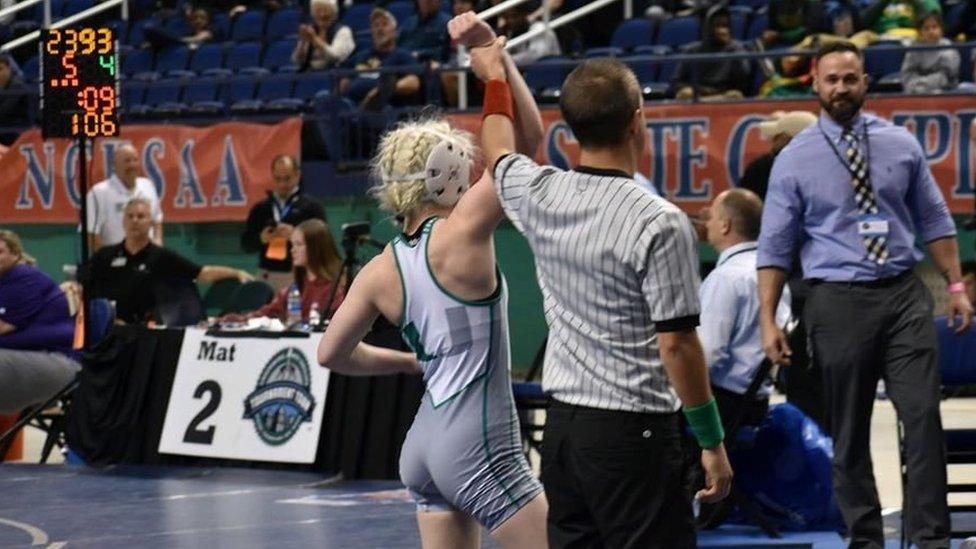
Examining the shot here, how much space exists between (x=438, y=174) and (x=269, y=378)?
5767mm

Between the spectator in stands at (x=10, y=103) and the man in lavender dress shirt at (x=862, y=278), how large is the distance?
12.6 metres

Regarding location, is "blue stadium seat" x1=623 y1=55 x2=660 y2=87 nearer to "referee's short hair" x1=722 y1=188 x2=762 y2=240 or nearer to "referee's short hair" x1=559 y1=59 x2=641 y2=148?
"referee's short hair" x1=722 y1=188 x2=762 y2=240

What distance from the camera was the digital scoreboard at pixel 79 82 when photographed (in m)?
12.0

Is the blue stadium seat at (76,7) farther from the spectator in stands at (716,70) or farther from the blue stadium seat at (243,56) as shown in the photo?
the spectator in stands at (716,70)

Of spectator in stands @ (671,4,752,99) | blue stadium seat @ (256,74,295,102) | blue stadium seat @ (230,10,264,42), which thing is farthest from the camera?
blue stadium seat @ (230,10,264,42)

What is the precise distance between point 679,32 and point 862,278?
9726 millimetres

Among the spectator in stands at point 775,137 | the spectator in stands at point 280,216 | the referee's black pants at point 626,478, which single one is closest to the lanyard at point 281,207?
the spectator in stands at point 280,216

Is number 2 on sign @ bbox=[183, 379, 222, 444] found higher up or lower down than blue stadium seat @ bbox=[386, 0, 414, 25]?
lower down

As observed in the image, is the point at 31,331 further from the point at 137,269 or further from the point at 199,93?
the point at 199,93

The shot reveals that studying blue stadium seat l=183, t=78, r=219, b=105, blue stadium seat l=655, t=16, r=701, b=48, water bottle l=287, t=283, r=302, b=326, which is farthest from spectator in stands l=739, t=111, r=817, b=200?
blue stadium seat l=183, t=78, r=219, b=105

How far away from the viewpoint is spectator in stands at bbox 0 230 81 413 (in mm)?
11523

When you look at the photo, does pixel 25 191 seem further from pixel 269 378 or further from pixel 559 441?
pixel 559 441

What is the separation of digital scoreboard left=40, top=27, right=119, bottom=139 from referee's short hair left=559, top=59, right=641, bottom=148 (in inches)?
328

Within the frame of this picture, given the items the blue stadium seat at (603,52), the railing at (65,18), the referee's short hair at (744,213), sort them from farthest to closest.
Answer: the railing at (65,18) → the blue stadium seat at (603,52) → the referee's short hair at (744,213)
